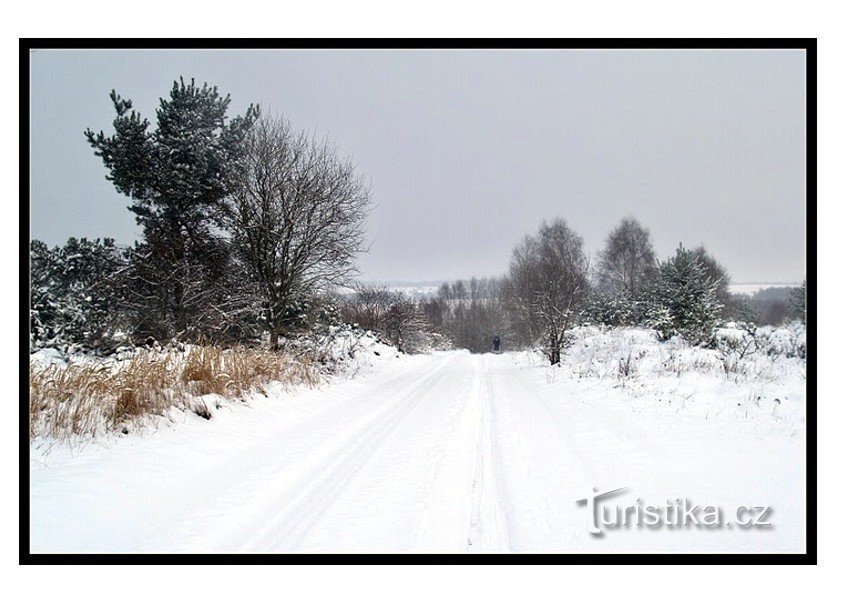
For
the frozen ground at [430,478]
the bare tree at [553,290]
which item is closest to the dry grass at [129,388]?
the frozen ground at [430,478]

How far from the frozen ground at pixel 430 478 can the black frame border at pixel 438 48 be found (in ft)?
0.20

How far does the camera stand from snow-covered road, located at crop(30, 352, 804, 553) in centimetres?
262

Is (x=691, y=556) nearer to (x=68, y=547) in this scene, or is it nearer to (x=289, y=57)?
(x=68, y=547)

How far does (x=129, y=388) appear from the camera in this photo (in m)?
5.00

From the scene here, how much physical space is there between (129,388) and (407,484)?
3.87 m

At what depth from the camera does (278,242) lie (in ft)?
43.3

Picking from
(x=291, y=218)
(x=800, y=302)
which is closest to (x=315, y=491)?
(x=800, y=302)

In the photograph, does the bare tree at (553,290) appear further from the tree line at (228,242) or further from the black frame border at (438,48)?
the black frame border at (438,48)

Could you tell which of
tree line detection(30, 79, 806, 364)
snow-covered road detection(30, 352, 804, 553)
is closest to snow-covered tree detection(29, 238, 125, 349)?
tree line detection(30, 79, 806, 364)

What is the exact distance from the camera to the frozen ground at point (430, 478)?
263 centimetres

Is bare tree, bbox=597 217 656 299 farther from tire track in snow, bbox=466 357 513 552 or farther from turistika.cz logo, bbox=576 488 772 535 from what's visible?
turistika.cz logo, bbox=576 488 772 535

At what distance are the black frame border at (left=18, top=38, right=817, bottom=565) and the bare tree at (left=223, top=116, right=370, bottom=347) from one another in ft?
29.4

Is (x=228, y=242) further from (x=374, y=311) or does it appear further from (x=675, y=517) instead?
(x=374, y=311)

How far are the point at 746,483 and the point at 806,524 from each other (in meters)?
0.38
